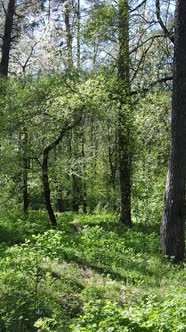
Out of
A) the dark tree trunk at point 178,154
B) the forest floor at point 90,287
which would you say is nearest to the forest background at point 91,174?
the forest floor at point 90,287

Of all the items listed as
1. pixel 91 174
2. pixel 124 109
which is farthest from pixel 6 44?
pixel 91 174

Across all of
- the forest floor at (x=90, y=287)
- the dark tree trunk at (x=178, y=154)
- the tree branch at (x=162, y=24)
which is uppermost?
the tree branch at (x=162, y=24)

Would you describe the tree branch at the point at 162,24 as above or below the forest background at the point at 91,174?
above

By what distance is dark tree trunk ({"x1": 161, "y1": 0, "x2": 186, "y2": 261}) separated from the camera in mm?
8312

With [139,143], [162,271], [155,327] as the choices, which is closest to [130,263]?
[162,271]

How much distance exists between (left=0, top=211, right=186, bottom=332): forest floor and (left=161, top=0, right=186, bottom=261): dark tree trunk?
613mm

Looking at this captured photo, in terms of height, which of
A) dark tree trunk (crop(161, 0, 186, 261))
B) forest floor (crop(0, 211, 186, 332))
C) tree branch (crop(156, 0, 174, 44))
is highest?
tree branch (crop(156, 0, 174, 44))

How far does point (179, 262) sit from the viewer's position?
338 inches

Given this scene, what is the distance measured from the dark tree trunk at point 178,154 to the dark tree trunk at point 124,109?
312 cm

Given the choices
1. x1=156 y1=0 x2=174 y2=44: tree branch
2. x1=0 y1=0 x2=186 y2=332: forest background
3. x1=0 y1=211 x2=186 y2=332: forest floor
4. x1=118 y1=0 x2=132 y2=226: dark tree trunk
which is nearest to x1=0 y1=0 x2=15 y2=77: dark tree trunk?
x1=0 y1=0 x2=186 y2=332: forest background

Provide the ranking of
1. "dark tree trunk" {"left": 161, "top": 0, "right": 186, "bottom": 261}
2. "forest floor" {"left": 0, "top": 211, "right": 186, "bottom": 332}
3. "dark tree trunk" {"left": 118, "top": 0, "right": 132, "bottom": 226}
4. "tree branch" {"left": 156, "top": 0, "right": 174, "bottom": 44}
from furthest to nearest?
"dark tree trunk" {"left": 118, "top": 0, "right": 132, "bottom": 226}, "tree branch" {"left": 156, "top": 0, "right": 174, "bottom": 44}, "dark tree trunk" {"left": 161, "top": 0, "right": 186, "bottom": 261}, "forest floor" {"left": 0, "top": 211, "right": 186, "bottom": 332}

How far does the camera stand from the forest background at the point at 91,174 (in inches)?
208

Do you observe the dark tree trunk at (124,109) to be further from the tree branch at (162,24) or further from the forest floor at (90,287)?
the forest floor at (90,287)

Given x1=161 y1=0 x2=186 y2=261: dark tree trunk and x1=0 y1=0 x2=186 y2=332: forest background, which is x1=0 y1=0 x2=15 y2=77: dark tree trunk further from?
x1=161 y1=0 x2=186 y2=261: dark tree trunk
